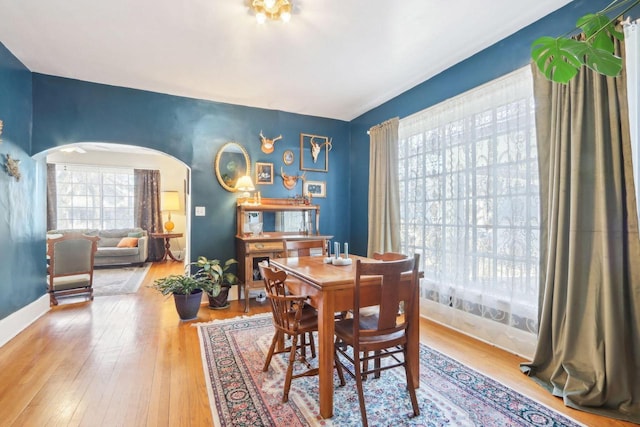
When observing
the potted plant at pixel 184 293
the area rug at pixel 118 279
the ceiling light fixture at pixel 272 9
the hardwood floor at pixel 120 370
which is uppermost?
the ceiling light fixture at pixel 272 9

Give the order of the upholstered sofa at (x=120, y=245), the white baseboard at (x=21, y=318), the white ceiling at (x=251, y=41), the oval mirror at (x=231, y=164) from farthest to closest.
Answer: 1. the upholstered sofa at (x=120, y=245)
2. the oval mirror at (x=231, y=164)
3. the white baseboard at (x=21, y=318)
4. the white ceiling at (x=251, y=41)

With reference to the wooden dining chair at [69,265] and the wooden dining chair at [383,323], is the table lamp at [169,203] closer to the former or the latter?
the wooden dining chair at [69,265]

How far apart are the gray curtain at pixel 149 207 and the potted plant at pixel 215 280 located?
3.83 meters

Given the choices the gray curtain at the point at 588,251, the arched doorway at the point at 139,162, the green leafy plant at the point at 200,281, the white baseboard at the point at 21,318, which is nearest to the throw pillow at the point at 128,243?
the arched doorway at the point at 139,162

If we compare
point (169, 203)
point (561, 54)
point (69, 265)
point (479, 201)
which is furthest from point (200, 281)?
point (169, 203)

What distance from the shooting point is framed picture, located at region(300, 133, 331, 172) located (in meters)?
4.66

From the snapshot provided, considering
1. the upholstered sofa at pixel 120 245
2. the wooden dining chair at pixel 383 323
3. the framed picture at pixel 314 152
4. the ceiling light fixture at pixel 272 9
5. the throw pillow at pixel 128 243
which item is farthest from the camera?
the throw pillow at pixel 128 243

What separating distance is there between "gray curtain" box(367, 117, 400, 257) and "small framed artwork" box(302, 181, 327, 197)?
2.65 ft

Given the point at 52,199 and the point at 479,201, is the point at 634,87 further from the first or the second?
the point at 52,199

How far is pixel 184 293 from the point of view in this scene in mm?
3303

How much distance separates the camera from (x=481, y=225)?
9.13ft

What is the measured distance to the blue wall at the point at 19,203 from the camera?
9.21 ft

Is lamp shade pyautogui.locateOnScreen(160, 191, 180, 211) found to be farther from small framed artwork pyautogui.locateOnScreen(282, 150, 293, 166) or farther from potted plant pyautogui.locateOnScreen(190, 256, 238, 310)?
small framed artwork pyautogui.locateOnScreen(282, 150, 293, 166)

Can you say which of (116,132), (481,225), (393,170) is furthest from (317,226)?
(116,132)
